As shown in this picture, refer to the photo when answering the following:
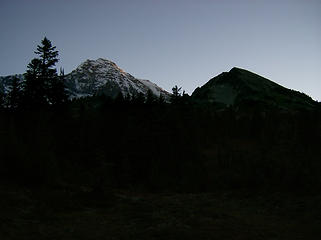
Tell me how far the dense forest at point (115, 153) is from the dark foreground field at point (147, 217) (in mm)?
1709

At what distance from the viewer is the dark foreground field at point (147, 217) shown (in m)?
8.73

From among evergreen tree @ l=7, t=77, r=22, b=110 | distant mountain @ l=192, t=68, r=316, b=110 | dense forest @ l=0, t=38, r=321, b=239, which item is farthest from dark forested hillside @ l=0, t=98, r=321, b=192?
distant mountain @ l=192, t=68, r=316, b=110

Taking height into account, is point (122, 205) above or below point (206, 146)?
below

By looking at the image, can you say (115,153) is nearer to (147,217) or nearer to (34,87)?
(34,87)

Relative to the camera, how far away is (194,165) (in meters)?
25.0

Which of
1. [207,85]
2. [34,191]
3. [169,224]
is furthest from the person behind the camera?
[207,85]

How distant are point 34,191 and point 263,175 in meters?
16.0

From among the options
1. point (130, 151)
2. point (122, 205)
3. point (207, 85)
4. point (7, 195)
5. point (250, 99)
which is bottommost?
point (122, 205)

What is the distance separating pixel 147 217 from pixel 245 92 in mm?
132684

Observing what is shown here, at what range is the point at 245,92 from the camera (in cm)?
13550

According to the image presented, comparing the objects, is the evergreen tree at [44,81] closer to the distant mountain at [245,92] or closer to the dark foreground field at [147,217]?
the dark foreground field at [147,217]

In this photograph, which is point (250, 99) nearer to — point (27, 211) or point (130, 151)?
point (130, 151)

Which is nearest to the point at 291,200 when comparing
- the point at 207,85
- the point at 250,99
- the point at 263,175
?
the point at 263,175

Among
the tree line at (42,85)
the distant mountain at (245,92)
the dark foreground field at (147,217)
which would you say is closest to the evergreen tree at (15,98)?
the tree line at (42,85)
